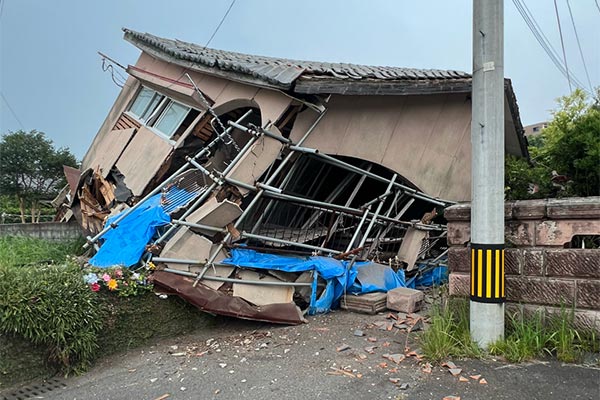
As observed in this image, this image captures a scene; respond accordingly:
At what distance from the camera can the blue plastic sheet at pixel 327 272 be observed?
6.10 m

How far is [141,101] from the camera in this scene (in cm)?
1002

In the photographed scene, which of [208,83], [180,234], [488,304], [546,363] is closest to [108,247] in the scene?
[180,234]

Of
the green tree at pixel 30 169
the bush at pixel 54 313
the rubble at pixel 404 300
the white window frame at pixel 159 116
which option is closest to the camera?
the bush at pixel 54 313

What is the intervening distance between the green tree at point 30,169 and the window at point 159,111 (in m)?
11.2

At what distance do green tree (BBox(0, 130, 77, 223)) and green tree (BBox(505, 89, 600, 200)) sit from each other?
60.8 feet

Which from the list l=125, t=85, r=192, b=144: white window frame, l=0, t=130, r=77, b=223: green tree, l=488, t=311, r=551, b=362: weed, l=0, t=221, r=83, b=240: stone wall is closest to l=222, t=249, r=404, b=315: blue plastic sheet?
l=488, t=311, r=551, b=362: weed

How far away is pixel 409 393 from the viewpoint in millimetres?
3496

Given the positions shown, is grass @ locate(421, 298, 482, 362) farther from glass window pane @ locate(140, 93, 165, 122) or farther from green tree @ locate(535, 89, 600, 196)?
glass window pane @ locate(140, 93, 165, 122)

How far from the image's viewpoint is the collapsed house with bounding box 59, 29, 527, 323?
6004mm

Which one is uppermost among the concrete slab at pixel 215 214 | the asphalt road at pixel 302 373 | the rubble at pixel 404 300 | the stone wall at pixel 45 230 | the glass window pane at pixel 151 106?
the glass window pane at pixel 151 106

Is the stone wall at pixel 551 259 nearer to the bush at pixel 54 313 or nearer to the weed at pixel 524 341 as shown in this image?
the weed at pixel 524 341

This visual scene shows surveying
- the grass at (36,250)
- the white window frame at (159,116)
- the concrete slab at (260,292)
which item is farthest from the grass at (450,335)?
the white window frame at (159,116)

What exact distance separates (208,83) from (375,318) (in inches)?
202

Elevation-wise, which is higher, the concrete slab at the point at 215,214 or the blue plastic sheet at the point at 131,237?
the concrete slab at the point at 215,214
